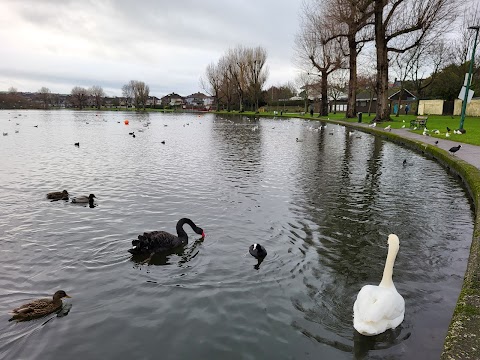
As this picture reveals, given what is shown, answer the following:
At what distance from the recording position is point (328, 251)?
7.79 m

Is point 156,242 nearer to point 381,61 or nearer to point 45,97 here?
point 381,61

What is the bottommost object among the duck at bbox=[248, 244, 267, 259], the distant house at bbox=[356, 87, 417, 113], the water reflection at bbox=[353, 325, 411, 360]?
the water reflection at bbox=[353, 325, 411, 360]

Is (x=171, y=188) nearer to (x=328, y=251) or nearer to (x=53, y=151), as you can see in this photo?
(x=328, y=251)

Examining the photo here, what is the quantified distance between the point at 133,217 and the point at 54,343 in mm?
5304

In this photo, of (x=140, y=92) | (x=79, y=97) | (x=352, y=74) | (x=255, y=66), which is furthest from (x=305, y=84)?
(x=79, y=97)

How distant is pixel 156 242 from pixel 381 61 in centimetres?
3568

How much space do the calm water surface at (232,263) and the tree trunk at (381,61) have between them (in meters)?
24.4

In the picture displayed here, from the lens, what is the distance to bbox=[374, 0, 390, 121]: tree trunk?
34.6m

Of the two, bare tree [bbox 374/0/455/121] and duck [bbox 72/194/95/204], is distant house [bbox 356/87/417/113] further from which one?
duck [bbox 72/194/95/204]

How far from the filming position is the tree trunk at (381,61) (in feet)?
113

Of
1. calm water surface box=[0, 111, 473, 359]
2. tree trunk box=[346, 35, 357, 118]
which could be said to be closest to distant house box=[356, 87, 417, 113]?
tree trunk box=[346, 35, 357, 118]

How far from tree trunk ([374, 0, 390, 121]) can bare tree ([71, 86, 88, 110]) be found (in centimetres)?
15110

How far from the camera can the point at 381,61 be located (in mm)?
36531

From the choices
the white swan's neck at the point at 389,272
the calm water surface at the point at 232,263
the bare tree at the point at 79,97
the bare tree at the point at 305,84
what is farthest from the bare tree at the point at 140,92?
the white swan's neck at the point at 389,272
